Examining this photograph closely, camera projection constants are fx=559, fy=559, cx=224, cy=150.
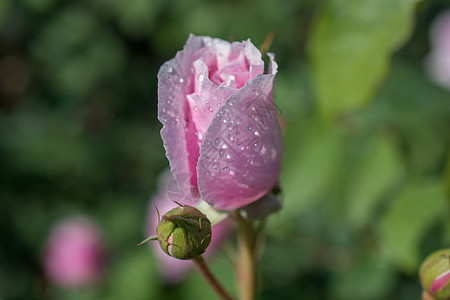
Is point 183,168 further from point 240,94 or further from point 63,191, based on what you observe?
point 63,191

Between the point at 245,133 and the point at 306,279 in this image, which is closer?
the point at 245,133

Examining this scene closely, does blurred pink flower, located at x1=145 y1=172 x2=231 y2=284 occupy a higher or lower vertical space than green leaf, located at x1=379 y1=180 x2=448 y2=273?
lower

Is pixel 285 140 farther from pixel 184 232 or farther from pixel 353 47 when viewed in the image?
pixel 184 232

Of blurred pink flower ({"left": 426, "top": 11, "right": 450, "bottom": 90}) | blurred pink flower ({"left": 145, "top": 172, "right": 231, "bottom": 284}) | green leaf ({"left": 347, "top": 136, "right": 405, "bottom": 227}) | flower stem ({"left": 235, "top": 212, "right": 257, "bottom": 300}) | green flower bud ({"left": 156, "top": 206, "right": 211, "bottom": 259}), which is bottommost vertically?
blurred pink flower ({"left": 145, "top": 172, "right": 231, "bottom": 284})

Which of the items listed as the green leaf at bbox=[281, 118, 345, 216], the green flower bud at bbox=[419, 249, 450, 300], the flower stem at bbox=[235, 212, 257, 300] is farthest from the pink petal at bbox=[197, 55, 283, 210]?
the green leaf at bbox=[281, 118, 345, 216]

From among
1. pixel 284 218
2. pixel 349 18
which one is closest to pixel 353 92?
pixel 349 18

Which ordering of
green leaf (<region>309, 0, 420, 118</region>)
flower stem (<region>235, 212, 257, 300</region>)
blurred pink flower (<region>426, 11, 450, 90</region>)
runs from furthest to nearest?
blurred pink flower (<region>426, 11, 450, 90</region>)
green leaf (<region>309, 0, 420, 118</region>)
flower stem (<region>235, 212, 257, 300</region>)

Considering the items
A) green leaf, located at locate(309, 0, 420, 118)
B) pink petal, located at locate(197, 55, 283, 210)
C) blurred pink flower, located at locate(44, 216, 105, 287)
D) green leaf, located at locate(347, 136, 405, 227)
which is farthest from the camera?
blurred pink flower, located at locate(44, 216, 105, 287)

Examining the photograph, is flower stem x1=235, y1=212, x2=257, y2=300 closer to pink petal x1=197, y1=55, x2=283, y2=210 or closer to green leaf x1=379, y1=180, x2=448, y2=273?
pink petal x1=197, y1=55, x2=283, y2=210

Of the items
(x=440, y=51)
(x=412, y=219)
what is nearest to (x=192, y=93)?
(x=412, y=219)
